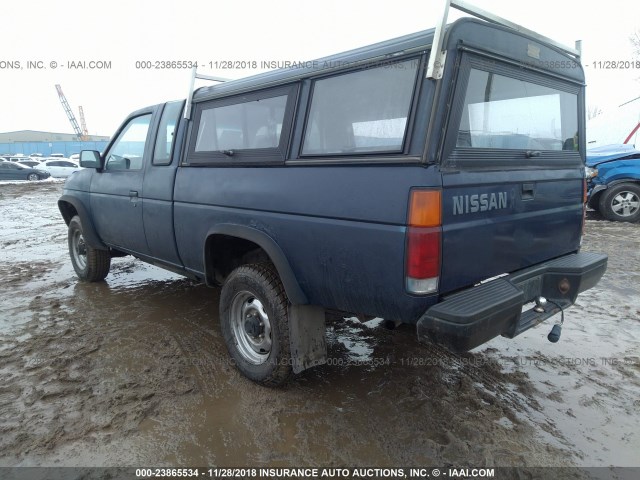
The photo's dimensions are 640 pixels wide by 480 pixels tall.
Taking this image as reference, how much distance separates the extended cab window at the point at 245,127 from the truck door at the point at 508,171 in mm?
1105

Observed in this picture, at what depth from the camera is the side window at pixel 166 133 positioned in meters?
3.73

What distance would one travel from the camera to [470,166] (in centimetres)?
233

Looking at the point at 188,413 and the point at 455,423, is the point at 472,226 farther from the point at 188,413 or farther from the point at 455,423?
the point at 188,413

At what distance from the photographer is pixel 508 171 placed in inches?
101

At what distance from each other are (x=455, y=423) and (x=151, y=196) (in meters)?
2.99

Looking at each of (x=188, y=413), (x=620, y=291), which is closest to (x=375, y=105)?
(x=188, y=413)

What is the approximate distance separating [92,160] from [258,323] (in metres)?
2.89

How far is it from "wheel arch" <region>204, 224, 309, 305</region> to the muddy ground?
719 mm

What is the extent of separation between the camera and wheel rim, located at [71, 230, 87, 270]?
5.31m

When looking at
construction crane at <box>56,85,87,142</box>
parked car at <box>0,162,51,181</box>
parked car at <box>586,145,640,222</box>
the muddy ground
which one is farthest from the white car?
construction crane at <box>56,85,87,142</box>

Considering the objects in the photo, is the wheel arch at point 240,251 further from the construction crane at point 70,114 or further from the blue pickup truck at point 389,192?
the construction crane at point 70,114

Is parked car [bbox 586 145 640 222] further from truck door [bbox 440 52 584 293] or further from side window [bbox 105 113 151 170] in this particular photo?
side window [bbox 105 113 151 170]

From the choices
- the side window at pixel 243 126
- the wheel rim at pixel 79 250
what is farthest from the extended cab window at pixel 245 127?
the wheel rim at pixel 79 250

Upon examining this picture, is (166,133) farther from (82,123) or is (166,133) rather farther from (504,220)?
(82,123)
